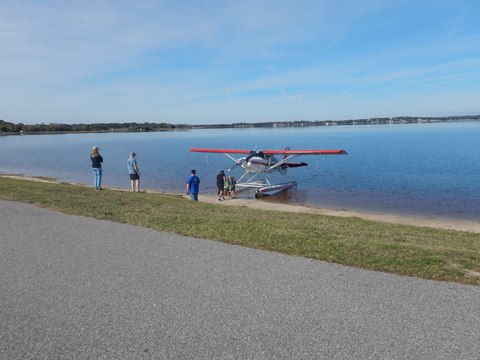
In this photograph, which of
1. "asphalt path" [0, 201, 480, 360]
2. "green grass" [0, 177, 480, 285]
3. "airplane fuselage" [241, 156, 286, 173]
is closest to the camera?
"asphalt path" [0, 201, 480, 360]

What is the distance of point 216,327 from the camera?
407 cm

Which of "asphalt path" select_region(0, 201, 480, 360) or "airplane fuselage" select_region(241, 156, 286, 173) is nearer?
"asphalt path" select_region(0, 201, 480, 360)

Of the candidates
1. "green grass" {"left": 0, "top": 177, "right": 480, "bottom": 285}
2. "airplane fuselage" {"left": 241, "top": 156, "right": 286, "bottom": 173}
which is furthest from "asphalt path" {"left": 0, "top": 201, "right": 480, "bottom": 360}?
"airplane fuselage" {"left": 241, "top": 156, "right": 286, "bottom": 173}

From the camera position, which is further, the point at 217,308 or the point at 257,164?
the point at 257,164

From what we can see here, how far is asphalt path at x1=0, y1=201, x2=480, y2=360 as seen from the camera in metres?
3.66

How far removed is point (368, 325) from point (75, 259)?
460 centimetres

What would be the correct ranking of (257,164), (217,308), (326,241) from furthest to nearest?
(257,164)
(326,241)
(217,308)

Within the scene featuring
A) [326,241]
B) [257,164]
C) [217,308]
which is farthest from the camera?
[257,164]

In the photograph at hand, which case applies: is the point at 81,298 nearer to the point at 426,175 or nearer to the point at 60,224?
the point at 60,224

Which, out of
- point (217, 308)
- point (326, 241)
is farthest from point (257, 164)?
point (217, 308)

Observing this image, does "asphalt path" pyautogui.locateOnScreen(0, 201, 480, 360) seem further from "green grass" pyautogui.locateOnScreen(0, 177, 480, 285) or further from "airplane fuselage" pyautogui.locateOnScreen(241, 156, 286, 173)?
"airplane fuselage" pyautogui.locateOnScreen(241, 156, 286, 173)

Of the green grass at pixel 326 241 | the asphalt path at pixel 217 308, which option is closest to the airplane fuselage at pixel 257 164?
the green grass at pixel 326 241

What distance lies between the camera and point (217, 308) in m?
4.53

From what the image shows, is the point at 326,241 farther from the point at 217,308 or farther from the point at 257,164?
the point at 257,164
